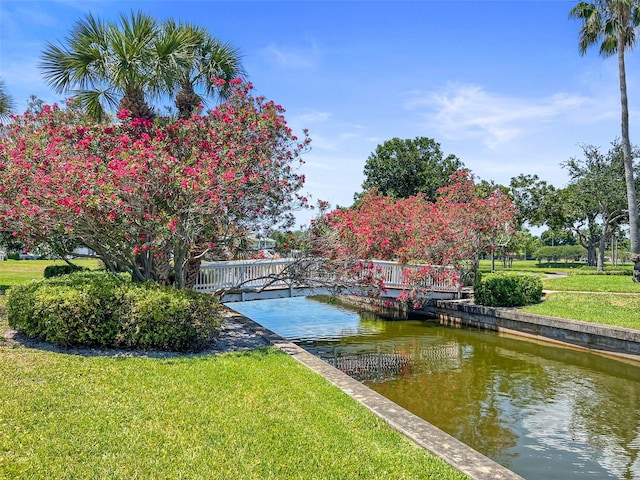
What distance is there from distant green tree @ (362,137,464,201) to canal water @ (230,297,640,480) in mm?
22960

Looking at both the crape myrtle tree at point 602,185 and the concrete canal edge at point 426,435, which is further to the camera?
the crape myrtle tree at point 602,185

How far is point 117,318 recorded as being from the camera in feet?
26.6

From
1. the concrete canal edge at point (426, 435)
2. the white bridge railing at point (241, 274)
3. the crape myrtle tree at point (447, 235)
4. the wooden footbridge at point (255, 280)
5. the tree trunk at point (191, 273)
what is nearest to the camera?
the concrete canal edge at point (426, 435)

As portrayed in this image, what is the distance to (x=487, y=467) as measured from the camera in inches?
170

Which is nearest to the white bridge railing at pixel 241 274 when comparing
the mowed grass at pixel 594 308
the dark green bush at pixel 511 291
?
the dark green bush at pixel 511 291

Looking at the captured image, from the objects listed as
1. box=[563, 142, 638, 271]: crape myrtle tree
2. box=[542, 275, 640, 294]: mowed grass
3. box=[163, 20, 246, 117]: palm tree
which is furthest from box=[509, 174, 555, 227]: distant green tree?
box=[163, 20, 246, 117]: palm tree

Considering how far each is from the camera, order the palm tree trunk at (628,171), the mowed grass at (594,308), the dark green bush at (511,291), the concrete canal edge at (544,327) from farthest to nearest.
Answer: the palm tree trunk at (628,171)
the dark green bush at (511,291)
the mowed grass at (594,308)
the concrete canal edge at (544,327)

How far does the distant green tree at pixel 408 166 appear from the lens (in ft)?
124

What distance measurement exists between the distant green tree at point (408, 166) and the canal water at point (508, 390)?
904 inches

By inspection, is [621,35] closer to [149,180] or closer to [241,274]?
[241,274]

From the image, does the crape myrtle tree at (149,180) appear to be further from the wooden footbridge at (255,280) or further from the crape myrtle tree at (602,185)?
the crape myrtle tree at (602,185)

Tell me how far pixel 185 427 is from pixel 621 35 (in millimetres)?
21772

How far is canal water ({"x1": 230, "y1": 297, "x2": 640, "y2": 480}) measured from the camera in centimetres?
640

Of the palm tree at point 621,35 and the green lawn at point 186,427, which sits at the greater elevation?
the palm tree at point 621,35
